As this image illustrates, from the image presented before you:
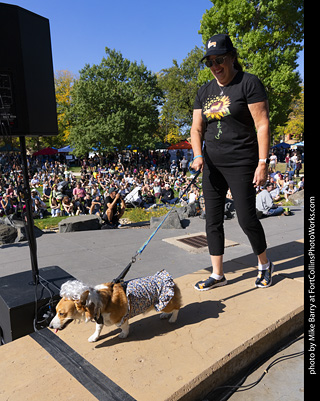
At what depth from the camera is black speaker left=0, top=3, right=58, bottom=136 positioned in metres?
2.64

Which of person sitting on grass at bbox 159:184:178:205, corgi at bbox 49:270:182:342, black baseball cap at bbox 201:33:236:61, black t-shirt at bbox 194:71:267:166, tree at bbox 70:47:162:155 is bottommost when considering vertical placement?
person sitting on grass at bbox 159:184:178:205

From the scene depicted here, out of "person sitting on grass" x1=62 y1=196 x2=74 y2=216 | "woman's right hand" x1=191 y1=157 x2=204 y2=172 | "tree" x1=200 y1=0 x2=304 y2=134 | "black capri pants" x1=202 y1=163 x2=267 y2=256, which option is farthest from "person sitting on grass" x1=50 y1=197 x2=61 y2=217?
"tree" x1=200 y1=0 x2=304 y2=134

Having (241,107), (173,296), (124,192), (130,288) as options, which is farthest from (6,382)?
(124,192)

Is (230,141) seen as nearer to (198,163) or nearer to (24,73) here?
(198,163)

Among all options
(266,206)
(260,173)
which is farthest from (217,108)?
(266,206)

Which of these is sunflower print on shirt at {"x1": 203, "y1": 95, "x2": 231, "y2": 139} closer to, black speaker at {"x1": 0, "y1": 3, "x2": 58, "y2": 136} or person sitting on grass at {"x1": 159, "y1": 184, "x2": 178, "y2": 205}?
black speaker at {"x1": 0, "y1": 3, "x2": 58, "y2": 136}

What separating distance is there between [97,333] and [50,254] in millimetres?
3284

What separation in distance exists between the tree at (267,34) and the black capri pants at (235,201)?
864 inches

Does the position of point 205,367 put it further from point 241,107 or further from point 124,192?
point 124,192

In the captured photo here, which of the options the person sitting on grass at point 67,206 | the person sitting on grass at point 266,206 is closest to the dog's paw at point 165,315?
the person sitting on grass at point 266,206

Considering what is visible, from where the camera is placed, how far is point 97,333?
230 cm

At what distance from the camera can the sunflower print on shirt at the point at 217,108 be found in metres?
2.75
